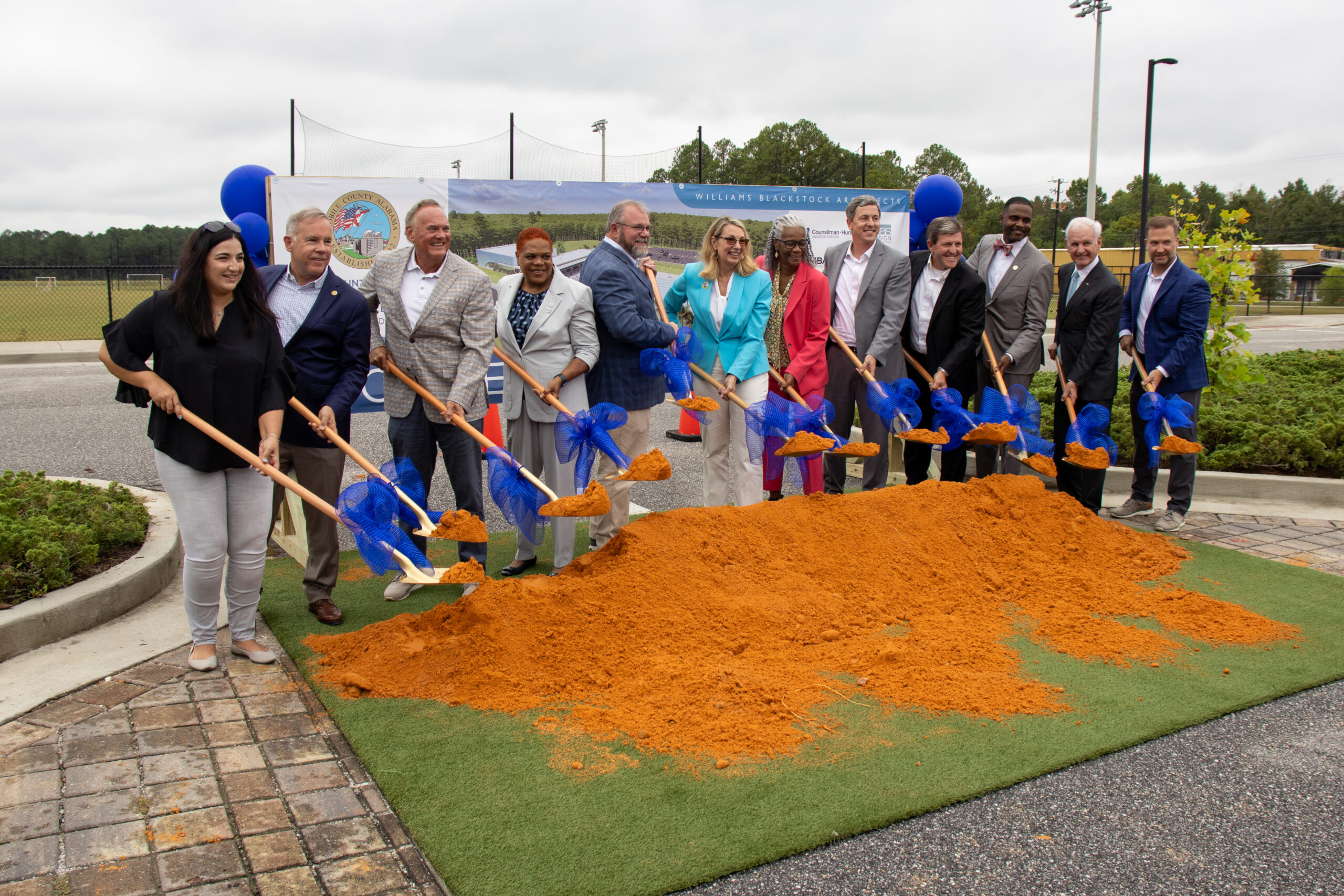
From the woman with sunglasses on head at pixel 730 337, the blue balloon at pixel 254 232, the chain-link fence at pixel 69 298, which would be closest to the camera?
the woman with sunglasses on head at pixel 730 337

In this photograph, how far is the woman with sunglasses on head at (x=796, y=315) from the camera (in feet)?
19.1

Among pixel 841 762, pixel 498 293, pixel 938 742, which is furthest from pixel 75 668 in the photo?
pixel 938 742

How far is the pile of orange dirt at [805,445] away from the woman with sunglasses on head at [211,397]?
2.63 metres

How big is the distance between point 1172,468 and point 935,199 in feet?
11.4

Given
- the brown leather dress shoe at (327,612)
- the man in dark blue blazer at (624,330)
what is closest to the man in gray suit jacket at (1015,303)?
the man in dark blue blazer at (624,330)

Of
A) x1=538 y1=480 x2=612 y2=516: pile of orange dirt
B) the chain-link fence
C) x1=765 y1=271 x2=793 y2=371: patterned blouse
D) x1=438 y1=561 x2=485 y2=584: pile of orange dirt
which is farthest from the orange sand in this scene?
the chain-link fence

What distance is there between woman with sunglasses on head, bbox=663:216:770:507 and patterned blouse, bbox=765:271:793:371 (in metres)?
0.29

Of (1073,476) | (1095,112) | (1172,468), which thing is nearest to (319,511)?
(1073,476)

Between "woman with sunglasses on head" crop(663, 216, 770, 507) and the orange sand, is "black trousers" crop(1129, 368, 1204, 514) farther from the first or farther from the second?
the orange sand

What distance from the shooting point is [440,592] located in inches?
→ 196

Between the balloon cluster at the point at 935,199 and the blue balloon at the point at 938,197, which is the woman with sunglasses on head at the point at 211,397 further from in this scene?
the blue balloon at the point at 938,197

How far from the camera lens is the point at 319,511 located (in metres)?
4.50

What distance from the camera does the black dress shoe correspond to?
5.19 metres

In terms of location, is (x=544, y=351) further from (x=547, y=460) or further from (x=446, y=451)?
(x=446, y=451)
